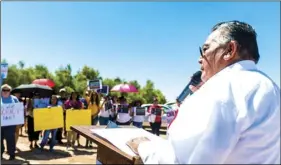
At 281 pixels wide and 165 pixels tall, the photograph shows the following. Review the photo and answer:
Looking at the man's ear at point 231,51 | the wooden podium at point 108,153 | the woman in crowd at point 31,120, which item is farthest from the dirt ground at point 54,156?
the man's ear at point 231,51

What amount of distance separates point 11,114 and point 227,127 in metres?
7.29

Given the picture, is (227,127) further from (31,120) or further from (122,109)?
(122,109)

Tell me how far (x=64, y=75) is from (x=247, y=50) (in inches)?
1840

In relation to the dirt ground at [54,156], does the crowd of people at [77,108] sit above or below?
above

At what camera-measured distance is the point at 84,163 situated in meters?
8.22

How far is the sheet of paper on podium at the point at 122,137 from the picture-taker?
62.2 inches

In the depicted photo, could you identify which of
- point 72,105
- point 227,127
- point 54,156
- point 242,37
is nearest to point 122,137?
point 227,127

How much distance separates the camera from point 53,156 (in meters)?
8.98

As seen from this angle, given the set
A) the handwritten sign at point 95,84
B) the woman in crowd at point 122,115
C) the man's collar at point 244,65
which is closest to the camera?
the man's collar at point 244,65

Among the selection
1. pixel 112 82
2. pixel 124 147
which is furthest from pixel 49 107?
pixel 112 82

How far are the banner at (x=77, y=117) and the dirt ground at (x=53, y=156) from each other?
2.45 ft

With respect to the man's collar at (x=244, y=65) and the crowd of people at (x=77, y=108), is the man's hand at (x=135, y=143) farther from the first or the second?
the crowd of people at (x=77, y=108)

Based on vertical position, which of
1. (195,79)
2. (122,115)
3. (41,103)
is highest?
(195,79)

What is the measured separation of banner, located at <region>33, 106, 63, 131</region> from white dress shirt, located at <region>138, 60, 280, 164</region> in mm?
8307
